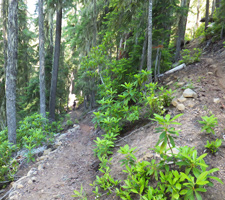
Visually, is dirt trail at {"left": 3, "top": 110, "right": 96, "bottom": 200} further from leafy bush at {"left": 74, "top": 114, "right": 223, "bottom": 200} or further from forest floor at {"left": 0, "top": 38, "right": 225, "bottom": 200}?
leafy bush at {"left": 74, "top": 114, "right": 223, "bottom": 200}

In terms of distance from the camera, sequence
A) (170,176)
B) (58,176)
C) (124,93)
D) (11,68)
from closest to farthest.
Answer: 1. (170,176)
2. (58,176)
3. (124,93)
4. (11,68)

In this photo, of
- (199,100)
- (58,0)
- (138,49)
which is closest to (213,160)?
(199,100)

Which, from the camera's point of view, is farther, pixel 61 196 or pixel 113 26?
pixel 113 26

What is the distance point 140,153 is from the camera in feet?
10.4

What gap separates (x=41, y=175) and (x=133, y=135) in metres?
2.83

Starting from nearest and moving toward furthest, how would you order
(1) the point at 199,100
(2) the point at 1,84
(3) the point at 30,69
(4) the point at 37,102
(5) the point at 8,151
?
(1) the point at 199,100
(5) the point at 8,151
(2) the point at 1,84
(4) the point at 37,102
(3) the point at 30,69

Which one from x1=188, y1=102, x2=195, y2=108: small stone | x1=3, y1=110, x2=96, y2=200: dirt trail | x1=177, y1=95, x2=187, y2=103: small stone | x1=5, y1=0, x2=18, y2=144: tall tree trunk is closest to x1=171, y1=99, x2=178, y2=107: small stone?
x1=177, y1=95, x2=187, y2=103: small stone

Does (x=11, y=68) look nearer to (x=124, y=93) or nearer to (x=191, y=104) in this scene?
(x=124, y=93)

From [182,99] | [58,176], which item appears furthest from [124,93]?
[58,176]

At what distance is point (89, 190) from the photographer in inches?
124

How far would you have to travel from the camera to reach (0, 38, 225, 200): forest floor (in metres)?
2.89

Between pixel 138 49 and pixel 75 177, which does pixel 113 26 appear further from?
pixel 75 177

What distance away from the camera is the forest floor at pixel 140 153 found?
2.89 m

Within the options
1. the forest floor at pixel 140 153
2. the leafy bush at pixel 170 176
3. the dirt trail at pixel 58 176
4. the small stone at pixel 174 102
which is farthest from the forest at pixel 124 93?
the dirt trail at pixel 58 176
